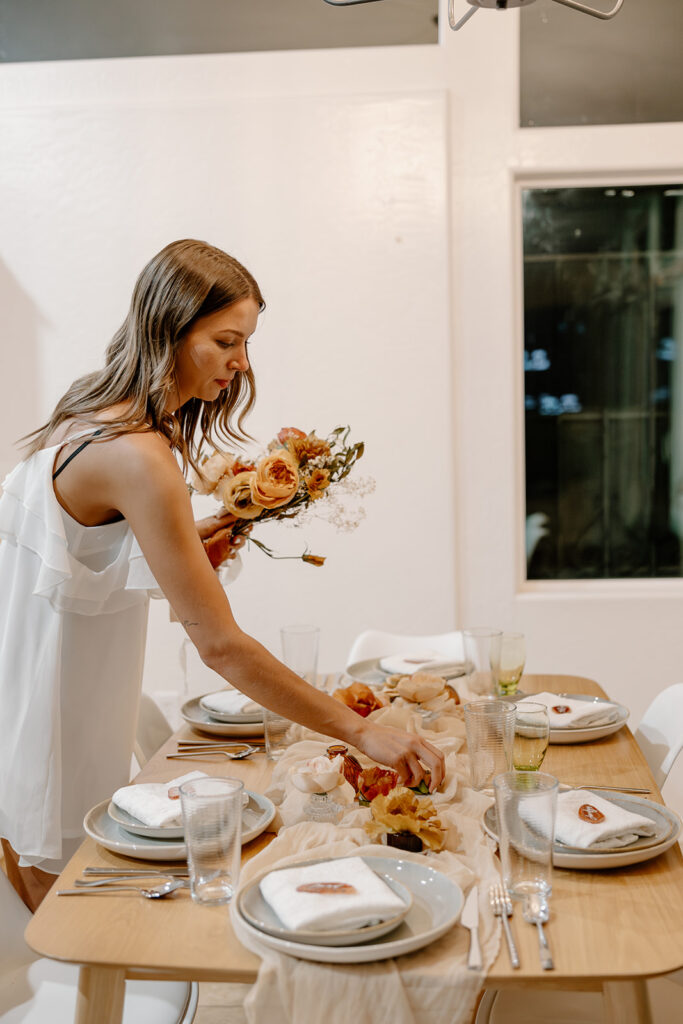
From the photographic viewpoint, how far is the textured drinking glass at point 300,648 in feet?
6.32

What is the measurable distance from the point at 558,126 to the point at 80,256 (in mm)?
1882

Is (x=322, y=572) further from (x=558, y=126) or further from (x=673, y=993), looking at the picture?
(x=673, y=993)

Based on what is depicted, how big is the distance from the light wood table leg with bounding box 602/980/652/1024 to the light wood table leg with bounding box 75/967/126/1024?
564 mm

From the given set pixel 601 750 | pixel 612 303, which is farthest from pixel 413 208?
pixel 601 750

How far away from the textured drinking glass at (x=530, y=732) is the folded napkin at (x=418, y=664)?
0.80 metres

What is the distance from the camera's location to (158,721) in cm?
263

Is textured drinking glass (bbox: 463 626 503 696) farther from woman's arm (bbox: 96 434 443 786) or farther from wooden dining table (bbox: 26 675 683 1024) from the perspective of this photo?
wooden dining table (bbox: 26 675 683 1024)

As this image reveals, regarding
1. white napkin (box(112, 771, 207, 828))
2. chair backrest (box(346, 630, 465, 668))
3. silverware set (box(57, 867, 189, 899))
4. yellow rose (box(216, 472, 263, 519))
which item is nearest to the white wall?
chair backrest (box(346, 630, 465, 668))

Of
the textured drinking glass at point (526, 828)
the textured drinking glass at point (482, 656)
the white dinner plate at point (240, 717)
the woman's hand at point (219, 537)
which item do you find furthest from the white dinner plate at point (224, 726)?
the textured drinking glass at point (526, 828)

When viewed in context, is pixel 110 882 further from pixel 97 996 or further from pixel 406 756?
pixel 406 756

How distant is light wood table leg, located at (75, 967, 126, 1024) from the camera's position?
116 centimetres

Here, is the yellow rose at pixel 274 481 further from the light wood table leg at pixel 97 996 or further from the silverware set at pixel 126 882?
the light wood table leg at pixel 97 996

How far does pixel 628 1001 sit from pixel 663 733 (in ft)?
3.66

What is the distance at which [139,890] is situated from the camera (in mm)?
1277
